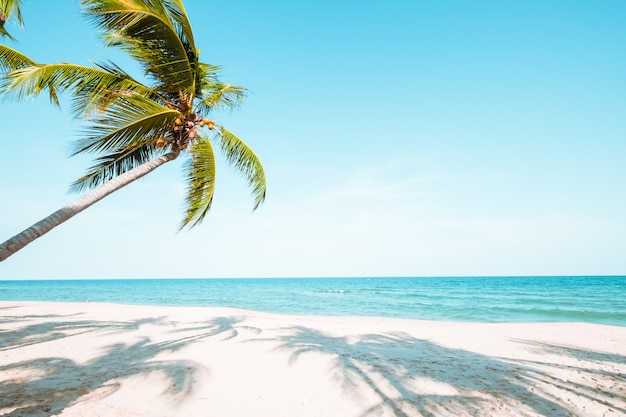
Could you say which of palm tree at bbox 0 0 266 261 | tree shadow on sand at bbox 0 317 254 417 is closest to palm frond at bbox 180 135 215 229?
palm tree at bbox 0 0 266 261

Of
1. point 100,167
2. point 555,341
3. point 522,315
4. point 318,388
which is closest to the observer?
point 318,388

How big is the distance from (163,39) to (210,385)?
488 centimetres

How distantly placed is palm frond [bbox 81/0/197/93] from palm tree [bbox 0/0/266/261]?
0.01 metres

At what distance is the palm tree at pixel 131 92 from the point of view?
3926 millimetres

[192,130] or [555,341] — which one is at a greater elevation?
[192,130]

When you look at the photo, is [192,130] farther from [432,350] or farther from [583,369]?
[583,369]

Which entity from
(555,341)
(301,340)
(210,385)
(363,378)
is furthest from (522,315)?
(210,385)

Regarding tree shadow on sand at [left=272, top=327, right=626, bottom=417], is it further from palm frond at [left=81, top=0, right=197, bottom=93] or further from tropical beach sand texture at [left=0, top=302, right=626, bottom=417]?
palm frond at [left=81, top=0, right=197, bottom=93]

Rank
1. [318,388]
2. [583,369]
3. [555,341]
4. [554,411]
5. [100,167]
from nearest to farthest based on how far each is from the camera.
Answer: [554,411]
[318,388]
[100,167]
[583,369]
[555,341]

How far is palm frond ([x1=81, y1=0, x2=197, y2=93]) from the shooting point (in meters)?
3.97

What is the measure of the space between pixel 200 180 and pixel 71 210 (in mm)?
2512

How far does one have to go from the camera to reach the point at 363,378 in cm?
475

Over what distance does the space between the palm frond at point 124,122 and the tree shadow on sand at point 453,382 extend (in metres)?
4.50

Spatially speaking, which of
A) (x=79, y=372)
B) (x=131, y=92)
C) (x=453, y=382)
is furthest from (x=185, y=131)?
(x=453, y=382)
